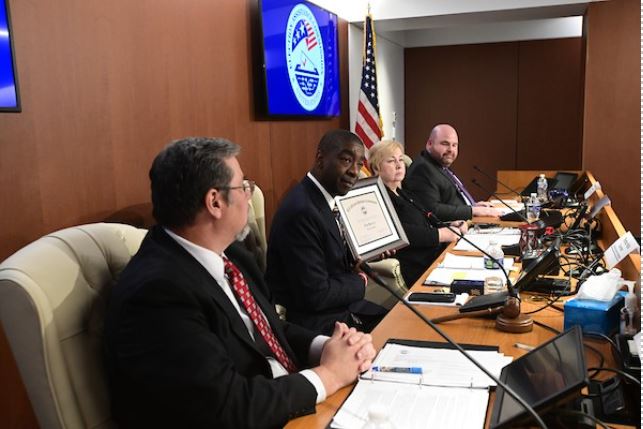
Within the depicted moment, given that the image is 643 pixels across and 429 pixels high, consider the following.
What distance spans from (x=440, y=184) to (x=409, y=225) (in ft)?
2.55

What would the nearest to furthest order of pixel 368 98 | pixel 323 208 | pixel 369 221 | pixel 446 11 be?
pixel 323 208 < pixel 369 221 < pixel 446 11 < pixel 368 98

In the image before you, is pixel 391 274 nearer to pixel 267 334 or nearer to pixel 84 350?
Answer: pixel 267 334

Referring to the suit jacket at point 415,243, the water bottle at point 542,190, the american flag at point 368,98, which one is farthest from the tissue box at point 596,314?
the american flag at point 368,98

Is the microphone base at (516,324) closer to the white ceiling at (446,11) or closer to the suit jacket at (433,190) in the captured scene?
the suit jacket at (433,190)

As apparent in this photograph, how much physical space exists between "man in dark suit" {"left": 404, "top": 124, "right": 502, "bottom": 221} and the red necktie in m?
2.31

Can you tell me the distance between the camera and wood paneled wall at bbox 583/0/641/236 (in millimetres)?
4863

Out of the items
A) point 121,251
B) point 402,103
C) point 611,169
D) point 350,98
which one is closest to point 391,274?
point 121,251

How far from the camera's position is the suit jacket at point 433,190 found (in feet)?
12.1

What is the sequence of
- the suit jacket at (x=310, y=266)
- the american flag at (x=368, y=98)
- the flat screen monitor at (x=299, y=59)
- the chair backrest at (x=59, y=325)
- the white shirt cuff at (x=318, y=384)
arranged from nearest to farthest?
the chair backrest at (x=59, y=325), the white shirt cuff at (x=318, y=384), the suit jacket at (x=310, y=266), the flat screen monitor at (x=299, y=59), the american flag at (x=368, y=98)

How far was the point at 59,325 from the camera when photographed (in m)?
1.16

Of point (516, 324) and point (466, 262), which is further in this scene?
point (466, 262)

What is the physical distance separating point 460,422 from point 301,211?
118 cm

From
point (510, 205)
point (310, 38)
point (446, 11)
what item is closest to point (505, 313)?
point (510, 205)

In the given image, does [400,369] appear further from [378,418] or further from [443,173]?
[443,173]
